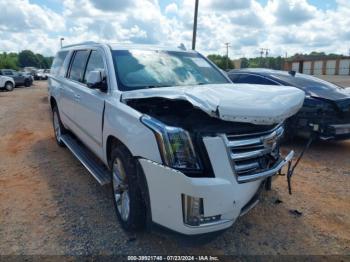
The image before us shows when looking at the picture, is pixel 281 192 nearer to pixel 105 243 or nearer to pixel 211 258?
pixel 211 258

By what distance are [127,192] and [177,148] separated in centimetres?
85

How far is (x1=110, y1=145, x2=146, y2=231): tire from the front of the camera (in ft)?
9.90

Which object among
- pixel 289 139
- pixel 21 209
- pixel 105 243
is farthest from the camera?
pixel 289 139

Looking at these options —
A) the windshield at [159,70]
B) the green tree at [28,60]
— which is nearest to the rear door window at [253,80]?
the windshield at [159,70]

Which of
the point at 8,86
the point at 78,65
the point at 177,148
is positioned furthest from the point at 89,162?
the point at 8,86

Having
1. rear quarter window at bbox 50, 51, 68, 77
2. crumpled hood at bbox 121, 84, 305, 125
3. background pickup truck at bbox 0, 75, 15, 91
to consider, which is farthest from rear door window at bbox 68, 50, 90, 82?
background pickup truck at bbox 0, 75, 15, 91

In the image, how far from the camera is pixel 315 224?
11.9 feet

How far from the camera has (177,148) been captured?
2635 mm

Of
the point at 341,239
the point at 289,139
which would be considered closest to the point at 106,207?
the point at 341,239

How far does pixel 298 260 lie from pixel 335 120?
382cm

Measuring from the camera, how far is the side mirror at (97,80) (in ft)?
12.3

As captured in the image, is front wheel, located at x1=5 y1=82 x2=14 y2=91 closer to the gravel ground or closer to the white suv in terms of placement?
the gravel ground

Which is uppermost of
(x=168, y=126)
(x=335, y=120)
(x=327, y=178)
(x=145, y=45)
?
(x=145, y=45)

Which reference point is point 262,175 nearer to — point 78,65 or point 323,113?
point 78,65
